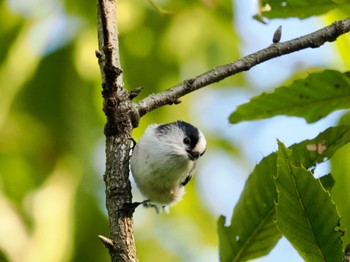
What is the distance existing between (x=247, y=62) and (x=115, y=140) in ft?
1.35

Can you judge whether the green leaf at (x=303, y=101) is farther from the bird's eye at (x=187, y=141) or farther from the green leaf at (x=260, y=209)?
the bird's eye at (x=187, y=141)

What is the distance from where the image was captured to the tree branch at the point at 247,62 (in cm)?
181

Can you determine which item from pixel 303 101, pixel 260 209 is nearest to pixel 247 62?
pixel 303 101

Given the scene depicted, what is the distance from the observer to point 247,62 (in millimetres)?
1805

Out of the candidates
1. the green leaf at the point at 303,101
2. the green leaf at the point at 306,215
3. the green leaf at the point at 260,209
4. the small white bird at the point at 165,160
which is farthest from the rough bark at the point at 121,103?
the small white bird at the point at 165,160

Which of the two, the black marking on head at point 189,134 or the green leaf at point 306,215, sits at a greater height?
the black marking on head at point 189,134

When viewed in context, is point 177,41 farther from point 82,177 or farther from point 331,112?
point 331,112

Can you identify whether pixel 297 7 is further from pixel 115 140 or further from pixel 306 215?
pixel 306 215

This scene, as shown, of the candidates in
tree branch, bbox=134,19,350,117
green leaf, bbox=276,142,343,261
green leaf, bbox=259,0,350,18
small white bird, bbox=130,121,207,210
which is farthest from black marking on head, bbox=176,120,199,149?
green leaf, bbox=276,142,343,261

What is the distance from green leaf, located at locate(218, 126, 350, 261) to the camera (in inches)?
69.9

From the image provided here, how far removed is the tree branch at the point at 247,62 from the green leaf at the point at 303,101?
12cm

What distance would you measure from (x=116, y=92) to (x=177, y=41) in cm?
168

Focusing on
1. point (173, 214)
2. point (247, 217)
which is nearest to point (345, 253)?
point (247, 217)

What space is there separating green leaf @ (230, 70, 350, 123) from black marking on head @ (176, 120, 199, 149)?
1326 millimetres
